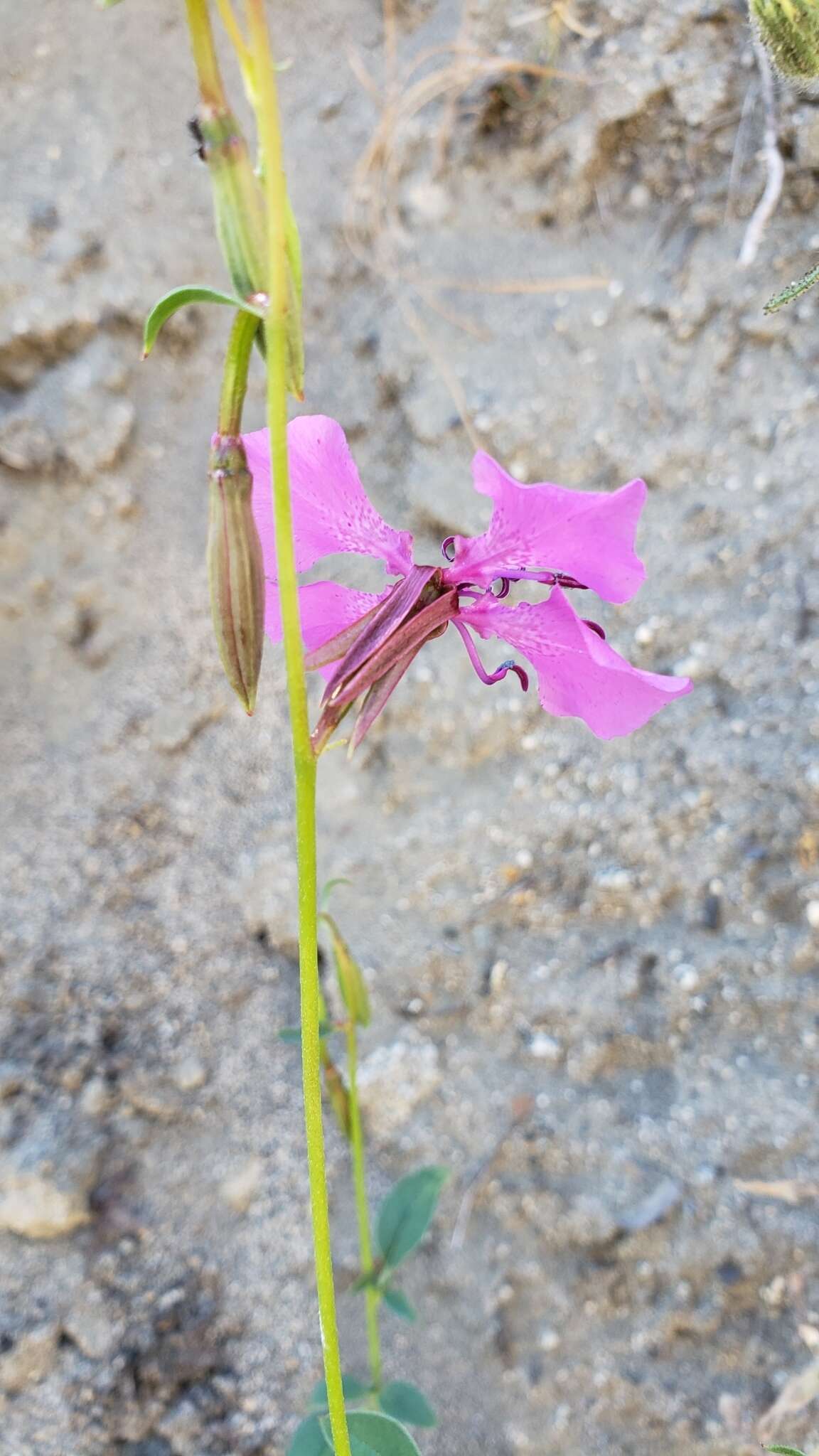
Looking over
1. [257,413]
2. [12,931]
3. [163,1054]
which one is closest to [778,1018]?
[163,1054]

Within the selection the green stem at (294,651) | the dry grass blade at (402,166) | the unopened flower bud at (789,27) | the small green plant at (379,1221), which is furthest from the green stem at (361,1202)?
the dry grass blade at (402,166)

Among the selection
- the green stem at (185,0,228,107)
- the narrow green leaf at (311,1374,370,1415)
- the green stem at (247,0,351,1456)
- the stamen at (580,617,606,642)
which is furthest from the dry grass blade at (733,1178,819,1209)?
the green stem at (185,0,228,107)

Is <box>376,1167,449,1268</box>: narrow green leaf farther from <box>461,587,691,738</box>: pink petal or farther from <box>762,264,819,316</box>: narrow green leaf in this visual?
<box>461,587,691,738</box>: pink petal

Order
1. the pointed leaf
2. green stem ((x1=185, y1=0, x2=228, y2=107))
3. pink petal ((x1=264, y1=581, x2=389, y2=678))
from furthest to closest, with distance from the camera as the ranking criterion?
the pointed leaf < pink petal ((x1=264, y1=581, x2=389, y2=678)) < green stem ((x1=185, y1=0, x2=228, y2=107))

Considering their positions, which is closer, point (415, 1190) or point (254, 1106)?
point (415, 1190)

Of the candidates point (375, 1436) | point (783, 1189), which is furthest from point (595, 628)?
point (783, 1189)

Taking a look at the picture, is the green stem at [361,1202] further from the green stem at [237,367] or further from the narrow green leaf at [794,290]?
the green stem at [237,367]

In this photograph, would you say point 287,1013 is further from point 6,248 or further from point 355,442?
point 6,248
